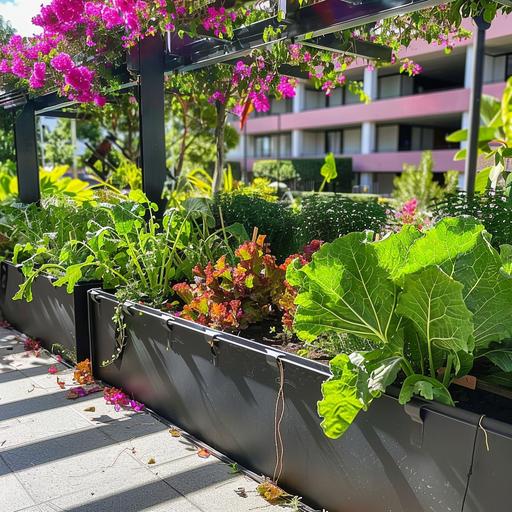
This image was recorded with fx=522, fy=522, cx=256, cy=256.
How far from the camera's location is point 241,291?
117 inches

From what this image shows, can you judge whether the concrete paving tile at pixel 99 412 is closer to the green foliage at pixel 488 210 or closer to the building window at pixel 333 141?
the green foliage at pixel 488 210

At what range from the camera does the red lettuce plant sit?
2943mm

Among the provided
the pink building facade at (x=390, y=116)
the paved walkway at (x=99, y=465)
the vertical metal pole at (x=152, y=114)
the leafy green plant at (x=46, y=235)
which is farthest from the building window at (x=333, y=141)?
the paved walkway at (x=99, y=465)

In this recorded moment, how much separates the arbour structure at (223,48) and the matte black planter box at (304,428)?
1.72 meters

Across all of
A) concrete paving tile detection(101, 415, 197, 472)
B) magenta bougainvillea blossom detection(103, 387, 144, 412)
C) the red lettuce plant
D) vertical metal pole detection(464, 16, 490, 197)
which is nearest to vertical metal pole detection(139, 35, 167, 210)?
the red lettuce plant

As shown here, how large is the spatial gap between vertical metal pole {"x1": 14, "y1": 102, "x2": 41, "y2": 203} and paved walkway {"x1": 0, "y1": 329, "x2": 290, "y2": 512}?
4.05 meters

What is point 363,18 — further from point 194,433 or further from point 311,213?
point 194,433

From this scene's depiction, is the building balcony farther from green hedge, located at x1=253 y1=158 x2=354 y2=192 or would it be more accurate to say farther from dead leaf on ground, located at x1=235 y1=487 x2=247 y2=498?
dead leaf on ground, located at x1=235 y1=487 x2=247 y2=498

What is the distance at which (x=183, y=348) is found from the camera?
9.34 feet

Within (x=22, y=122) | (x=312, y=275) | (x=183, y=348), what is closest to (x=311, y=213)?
(x=183, y=348)

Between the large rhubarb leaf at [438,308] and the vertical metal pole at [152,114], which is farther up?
the vertical metal pole at [152,114]

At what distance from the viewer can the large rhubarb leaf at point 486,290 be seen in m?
1.79

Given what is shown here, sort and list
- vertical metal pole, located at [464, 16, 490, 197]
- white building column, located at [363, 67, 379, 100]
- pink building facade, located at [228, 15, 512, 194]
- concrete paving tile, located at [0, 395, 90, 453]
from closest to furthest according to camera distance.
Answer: concrete paving tile, located at [0, 395, 90, 453], vertical metal pole, located at [464, 16, 490, 197], pink building facade, located at [228, 15, 512, 194], white building column, located at [363, 67, 379, 100]

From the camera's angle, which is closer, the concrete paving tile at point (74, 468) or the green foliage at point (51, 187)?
the concrete paving tile at point (74, 468)
